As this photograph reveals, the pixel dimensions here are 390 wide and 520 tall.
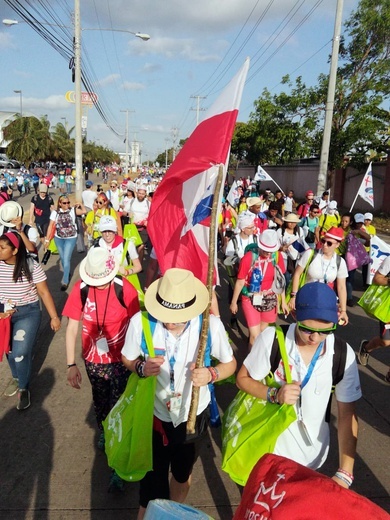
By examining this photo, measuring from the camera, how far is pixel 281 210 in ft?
41.1

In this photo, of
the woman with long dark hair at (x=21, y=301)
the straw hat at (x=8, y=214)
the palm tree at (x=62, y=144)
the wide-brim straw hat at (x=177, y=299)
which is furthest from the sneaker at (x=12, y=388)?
the palm tree at (x=62, y=144)

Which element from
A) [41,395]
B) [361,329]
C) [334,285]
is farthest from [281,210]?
[41,395]

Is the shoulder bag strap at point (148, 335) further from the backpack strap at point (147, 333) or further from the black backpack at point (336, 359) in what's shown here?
the black backpack at point (336, 359)

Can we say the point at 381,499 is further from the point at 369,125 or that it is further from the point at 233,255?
the point at 369,125

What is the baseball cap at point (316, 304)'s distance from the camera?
2.11 meters

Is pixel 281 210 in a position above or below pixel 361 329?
above

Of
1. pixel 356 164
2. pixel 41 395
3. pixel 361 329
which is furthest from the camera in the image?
pixel 356 164

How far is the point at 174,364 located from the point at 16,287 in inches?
87.4

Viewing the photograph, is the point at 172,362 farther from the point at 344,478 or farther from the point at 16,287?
the point at 16,287

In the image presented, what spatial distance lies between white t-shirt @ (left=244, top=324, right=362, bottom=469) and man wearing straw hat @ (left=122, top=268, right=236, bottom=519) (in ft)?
1.37

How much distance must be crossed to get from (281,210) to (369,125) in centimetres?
988

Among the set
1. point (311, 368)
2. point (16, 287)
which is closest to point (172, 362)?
point (311, 368)

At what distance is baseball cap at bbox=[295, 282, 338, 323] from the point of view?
2.11m

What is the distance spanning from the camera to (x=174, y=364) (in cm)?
256
